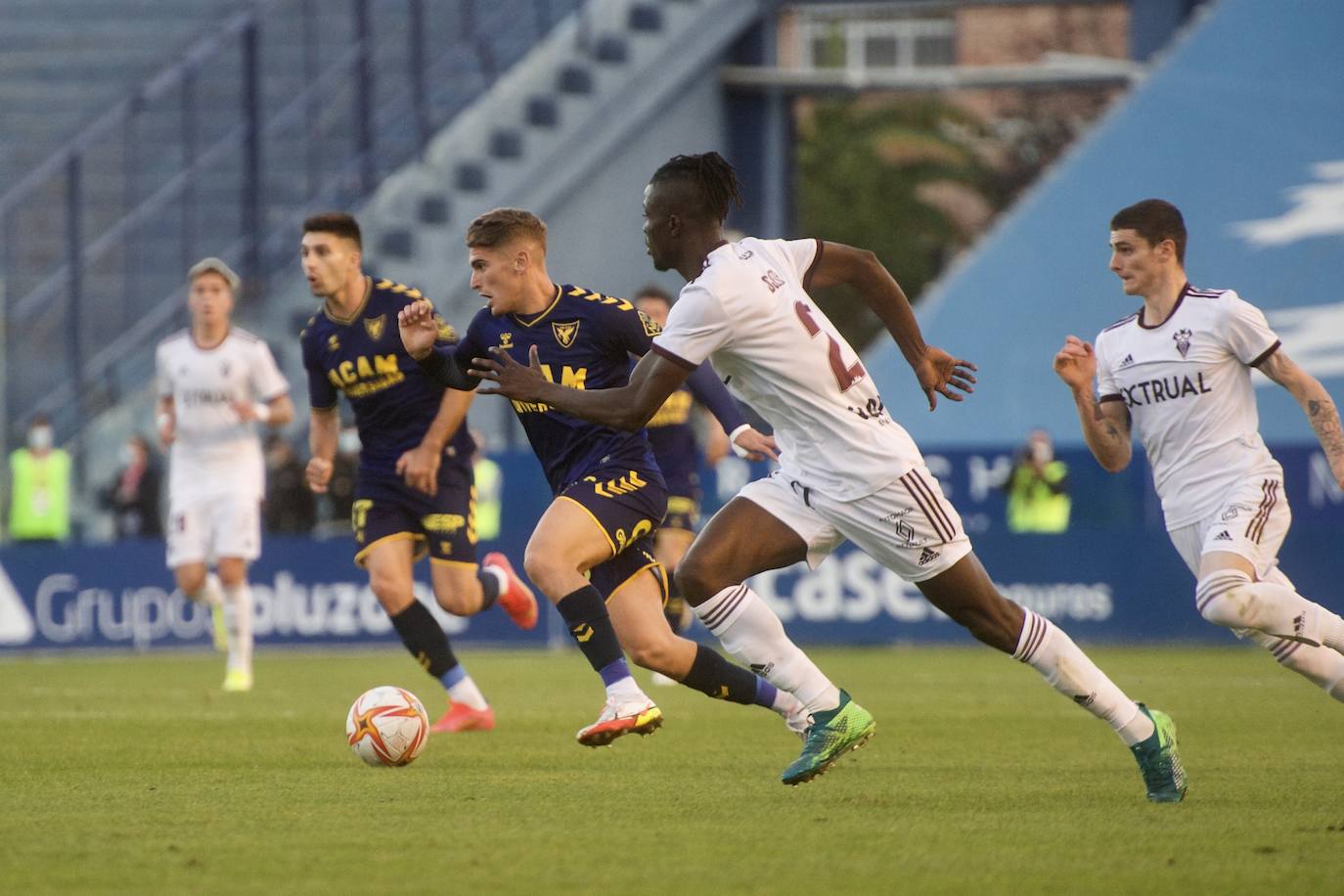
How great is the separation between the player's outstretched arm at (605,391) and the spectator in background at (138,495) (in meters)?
15.9

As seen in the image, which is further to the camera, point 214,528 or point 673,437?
point 214,528

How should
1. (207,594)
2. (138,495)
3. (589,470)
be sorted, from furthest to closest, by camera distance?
1. (138,495)
2. (207,594)
3. (589,470)

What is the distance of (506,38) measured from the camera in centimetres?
2928

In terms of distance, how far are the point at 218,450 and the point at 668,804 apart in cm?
778

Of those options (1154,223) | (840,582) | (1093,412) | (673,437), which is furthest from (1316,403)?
(840,582)

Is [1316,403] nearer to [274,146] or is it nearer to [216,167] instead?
[216,167]

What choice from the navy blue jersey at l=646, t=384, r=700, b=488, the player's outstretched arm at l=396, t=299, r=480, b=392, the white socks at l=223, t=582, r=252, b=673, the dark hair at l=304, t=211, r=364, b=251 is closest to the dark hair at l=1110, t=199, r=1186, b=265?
the player's outstretched arm at l=396, t=299, r=480, b=392

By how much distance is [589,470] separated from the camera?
8.62 metres

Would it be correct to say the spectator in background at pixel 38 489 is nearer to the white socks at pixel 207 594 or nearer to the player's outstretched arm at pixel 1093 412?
the white socks at pixel 207 594

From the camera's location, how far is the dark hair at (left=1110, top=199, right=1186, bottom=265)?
841 centimetres

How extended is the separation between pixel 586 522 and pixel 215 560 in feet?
22.3

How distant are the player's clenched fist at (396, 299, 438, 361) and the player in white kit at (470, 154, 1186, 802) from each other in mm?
911

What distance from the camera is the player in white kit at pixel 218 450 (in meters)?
14.2

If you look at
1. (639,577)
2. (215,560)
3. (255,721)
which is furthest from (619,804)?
(215,560)
